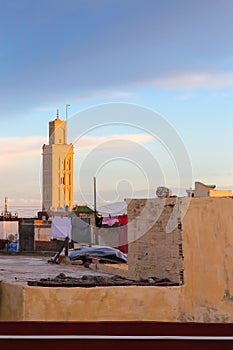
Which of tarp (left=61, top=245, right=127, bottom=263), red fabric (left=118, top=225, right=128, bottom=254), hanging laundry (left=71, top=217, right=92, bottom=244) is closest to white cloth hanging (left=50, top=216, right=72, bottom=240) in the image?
hanging laundry (left=71, top=217, right=92, bottom=244)

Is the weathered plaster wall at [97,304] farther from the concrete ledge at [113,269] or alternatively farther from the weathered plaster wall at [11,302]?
the concrete ledge at [113,269]

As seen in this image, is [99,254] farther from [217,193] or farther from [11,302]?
[11,302]

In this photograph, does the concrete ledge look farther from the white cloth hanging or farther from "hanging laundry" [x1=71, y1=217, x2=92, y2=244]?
"hanging laundry" [x1=71, y1=217, x2=92, y2=244]

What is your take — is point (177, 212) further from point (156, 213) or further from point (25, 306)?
point (25, 306)

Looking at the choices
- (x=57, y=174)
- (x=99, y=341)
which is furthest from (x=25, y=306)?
(x=57, y=174)

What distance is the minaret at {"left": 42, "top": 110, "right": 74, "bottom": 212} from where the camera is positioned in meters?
12.8

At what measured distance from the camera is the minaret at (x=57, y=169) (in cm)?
1279

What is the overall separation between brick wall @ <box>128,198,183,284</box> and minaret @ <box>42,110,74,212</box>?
2.80m

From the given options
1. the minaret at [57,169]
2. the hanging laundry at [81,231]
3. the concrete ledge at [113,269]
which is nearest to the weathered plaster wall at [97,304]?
the concrete ledge at [113,269]

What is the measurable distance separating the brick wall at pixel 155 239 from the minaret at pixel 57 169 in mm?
2802

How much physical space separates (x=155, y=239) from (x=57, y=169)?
9.37 metres

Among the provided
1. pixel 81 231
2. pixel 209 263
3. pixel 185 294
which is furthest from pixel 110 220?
pixel 209 263

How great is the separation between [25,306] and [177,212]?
2.80 meters

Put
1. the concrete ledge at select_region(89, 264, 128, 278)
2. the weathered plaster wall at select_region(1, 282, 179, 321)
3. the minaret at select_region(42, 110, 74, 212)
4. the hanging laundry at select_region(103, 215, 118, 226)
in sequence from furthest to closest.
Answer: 1. the hanging laundry at select_region(103, 215, 118, 226)
2. the minaret at select_region(42, 110, 74, 212)
3. the concrete ledge at select_region(89, 264, 128, 278)
4. the weathered plaster wall at select_region(1, 282, 179, 321)
